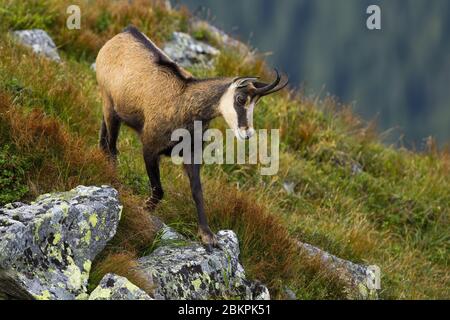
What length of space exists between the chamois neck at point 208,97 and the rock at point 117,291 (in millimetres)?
1938

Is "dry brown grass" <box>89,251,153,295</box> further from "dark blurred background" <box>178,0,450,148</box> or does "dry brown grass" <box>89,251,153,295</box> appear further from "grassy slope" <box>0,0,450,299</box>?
"dark blurred background" <box>178,0,450,148</box>

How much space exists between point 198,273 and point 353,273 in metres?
2.39

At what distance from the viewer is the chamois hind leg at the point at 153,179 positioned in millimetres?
7723

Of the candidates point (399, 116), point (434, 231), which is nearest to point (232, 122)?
point (434, 231)

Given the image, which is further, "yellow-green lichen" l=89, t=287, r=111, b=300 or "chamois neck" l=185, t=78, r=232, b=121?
"chamois neck" l=185, t=78, r=232, b=121

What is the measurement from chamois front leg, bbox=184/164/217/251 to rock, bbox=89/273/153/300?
1.21 meters

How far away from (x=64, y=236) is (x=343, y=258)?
3.97 meters

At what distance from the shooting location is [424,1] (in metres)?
97.9

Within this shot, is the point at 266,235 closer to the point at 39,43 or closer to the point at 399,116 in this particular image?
the point at 39,43

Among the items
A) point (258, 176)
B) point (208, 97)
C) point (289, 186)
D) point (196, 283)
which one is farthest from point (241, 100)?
point (289, 186)

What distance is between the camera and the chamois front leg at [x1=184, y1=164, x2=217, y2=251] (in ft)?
24.2

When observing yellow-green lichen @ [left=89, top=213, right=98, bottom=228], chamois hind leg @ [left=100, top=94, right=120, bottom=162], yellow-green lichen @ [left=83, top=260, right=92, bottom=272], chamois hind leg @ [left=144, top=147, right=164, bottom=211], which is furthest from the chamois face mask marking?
yellow-green lichen @ [left=83, top=260, right=92, bottom=272]

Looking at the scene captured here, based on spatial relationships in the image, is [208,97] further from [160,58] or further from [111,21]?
[111,21]

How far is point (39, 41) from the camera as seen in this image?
40.6 ft
